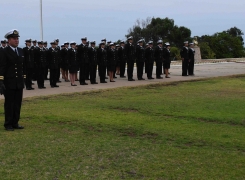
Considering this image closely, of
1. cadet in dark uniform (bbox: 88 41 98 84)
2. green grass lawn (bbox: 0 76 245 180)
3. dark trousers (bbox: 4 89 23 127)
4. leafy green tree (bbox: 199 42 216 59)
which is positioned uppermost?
leafy green tree (bbox: 199 42 216 59)

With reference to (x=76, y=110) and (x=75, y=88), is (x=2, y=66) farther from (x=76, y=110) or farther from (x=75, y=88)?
(x=75, y=88)

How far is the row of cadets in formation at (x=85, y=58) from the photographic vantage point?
15.4m

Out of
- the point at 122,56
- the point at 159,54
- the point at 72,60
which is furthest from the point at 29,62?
the point at 159,54

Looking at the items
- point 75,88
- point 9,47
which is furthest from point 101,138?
point 75,88

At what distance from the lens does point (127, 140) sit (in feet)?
22.8

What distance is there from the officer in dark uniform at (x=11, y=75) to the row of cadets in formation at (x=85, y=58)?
23.1 feet

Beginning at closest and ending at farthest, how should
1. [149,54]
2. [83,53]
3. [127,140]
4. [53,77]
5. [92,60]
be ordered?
[127,140] < [53,77] < [83,53] < [92,60] < [149,54]

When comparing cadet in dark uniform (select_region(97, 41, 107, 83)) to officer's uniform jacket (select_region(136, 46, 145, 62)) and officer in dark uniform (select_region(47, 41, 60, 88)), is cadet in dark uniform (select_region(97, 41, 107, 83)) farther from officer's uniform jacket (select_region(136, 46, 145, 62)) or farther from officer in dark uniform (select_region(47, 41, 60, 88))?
officer in dark uniform (select_region(47, 41, 60, 88))

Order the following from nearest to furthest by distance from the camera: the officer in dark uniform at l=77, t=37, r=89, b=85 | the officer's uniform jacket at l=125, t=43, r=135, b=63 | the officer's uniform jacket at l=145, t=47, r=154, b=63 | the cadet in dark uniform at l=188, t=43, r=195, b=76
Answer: the officer in dark uniform at l=77, t=37, r=89, b=85, the officer's uniform jacket at l=125, t=43, r=135, b=63, the officer's uniform jacket at l=145, t=47, r=154, b=63, the cadet in dark uniform at l=188, t=43, r=195, b=76

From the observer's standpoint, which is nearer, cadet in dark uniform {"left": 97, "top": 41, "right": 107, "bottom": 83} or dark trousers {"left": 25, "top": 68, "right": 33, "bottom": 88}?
dark trousers {"left": 25, "top": 68, "right": 33, "bottom": 88}

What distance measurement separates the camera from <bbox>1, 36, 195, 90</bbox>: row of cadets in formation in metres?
15.4

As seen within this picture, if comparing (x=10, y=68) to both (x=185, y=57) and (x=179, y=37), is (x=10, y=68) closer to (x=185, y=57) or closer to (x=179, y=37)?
(x=185, y=57)

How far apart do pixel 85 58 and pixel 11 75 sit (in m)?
8.86

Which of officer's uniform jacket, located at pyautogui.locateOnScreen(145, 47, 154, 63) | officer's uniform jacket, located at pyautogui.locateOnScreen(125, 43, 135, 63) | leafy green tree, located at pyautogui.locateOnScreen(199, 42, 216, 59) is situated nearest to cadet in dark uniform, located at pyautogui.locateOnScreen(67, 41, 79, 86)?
officer's uniform jacket, located at pyautogui.locateOnScreen(125, 43, 135, 63)
